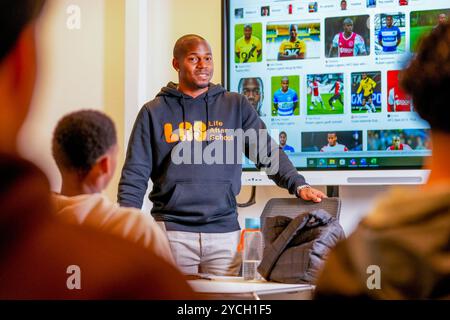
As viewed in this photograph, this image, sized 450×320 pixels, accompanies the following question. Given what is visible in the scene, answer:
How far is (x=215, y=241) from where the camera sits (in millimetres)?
1692

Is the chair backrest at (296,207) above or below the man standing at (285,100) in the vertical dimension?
below

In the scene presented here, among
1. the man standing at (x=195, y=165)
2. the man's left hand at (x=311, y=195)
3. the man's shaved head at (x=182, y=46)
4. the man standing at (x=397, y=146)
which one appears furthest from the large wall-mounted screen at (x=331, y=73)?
the man's left hand at (x=311, y=195)

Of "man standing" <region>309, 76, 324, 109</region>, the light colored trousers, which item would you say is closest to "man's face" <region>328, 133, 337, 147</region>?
"man standing" <region>309, 76, 324, 109</region>

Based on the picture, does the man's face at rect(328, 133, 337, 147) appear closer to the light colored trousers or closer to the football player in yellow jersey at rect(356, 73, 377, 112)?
the football player in yellow jersey at rect(356, 73, 377, 112)

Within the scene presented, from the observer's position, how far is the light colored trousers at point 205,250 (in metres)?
1.59

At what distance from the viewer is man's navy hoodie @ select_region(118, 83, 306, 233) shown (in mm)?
1497

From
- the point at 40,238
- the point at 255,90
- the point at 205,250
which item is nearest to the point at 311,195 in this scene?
the point at 205,250

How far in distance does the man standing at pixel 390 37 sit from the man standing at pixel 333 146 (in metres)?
0.34

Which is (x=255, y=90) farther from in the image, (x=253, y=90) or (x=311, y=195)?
(x=311, y=195)

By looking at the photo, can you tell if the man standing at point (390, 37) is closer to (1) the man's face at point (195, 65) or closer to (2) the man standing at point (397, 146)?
(2) the man standing at point (397, 146)

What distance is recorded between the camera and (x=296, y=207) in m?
1.46

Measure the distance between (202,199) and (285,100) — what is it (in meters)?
0.82

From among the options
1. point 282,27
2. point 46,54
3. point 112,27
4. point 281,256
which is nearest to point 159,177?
point 281,256

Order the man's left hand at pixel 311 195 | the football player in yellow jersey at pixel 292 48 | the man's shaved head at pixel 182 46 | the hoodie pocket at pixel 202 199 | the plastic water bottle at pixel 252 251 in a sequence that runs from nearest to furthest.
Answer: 1. the plastic water bottle at pixel 252 251
2. the man's left hand at pixel 311 195
3. the hoodie pocket at pixel 202 199
4. the man's shaved head at pixel 182 46
5. the football player in yellow jersey at pixel 292 48
